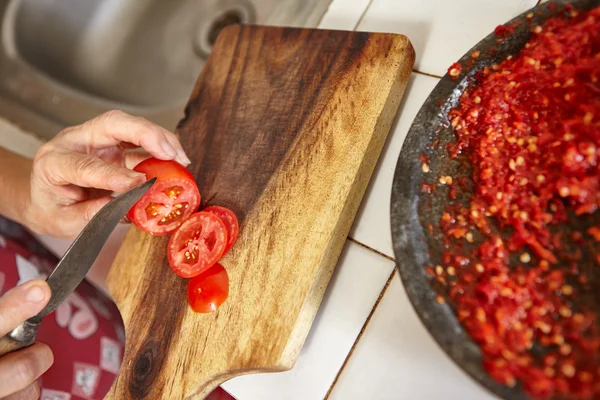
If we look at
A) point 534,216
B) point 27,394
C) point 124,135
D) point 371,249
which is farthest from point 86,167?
point 534,216

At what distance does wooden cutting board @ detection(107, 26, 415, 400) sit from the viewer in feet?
3.19

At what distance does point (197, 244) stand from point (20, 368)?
41cm

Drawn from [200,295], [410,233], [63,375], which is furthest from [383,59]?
[63,375]

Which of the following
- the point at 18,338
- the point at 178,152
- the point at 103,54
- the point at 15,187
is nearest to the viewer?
the point at 18,338

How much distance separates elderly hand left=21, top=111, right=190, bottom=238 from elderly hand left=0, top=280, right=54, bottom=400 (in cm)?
26

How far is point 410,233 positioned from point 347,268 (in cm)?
27

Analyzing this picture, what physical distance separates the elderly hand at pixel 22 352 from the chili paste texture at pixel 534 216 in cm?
69

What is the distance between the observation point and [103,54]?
1729 millimetres

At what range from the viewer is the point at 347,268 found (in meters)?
1.06

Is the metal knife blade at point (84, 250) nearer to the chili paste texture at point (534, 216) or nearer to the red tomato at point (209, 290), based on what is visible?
the red tomato at point (209, 290)

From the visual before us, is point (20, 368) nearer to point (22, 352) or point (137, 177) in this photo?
point (22, 352)

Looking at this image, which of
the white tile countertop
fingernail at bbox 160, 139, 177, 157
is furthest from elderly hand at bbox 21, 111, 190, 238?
the white tile countertop

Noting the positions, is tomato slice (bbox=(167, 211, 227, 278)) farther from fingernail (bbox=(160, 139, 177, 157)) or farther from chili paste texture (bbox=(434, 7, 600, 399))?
chili paste texture (bbox=(434, 7, 600, 399))

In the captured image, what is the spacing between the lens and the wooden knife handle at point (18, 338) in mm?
877
